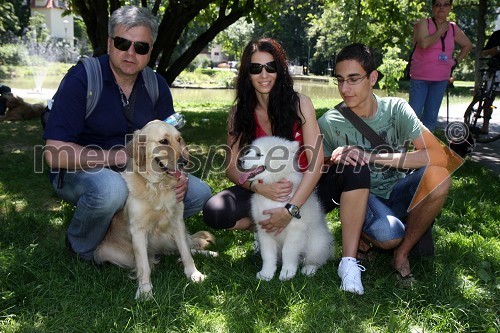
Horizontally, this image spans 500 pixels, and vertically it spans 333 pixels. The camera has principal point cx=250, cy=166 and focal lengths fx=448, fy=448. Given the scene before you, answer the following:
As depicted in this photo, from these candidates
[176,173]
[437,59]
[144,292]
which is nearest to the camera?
[144,292]

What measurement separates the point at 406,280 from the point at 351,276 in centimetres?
42

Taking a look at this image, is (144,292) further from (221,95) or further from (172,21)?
(221,95)

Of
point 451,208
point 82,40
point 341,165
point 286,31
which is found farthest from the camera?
point 82,40

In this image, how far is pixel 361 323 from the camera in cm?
263

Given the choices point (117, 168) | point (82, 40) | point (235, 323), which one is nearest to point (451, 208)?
point (235, 323)

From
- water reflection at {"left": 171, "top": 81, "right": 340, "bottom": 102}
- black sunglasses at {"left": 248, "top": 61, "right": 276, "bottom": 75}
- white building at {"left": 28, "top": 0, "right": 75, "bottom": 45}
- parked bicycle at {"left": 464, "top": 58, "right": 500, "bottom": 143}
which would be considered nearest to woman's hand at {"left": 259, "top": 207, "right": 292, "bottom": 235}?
black sunglasses at {"left": 248, "top": 61, "right": 276, "bottom": 75}

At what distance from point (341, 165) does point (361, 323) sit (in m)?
1.03

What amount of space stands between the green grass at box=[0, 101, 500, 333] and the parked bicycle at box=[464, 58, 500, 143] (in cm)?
383

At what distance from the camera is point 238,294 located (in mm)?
2971

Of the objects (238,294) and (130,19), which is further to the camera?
(130,19)

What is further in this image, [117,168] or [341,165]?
[117,168]

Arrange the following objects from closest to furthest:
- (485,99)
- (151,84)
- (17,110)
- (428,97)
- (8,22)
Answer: (151,84), (428,97), (485,99), (17,110), (8,22)

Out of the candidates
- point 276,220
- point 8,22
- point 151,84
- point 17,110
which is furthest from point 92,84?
point 8,22

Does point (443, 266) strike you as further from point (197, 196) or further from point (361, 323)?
point (197, 196)
